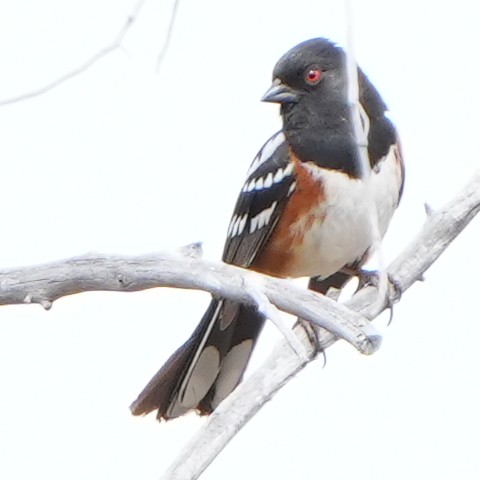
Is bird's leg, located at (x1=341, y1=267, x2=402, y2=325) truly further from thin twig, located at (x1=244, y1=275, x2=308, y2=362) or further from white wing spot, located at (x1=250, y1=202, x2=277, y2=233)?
thin twig, located at (x1=244, y1=275, x2=308, y2=362)

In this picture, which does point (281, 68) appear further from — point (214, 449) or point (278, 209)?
point (214, 449)

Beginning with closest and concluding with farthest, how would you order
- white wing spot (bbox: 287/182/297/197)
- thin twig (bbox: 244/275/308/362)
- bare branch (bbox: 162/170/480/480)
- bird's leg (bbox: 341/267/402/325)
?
thin twig (bbox: 244/275/308/362) → bare branch (bbox: 162/170/480/480) → bird's leg (bbox: 341/267/402/325) → white wing spot (bbox: 287/182/297/197)

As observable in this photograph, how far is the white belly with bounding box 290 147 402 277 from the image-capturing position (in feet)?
14.7

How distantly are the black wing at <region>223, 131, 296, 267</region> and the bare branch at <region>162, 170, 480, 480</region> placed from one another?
0.54 meters

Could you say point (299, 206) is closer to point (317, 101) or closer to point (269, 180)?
point (269, 180)

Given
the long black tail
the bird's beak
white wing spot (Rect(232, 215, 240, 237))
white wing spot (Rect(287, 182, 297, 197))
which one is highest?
the bird's beak

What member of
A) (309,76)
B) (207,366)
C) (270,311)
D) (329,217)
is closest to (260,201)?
(329,217)

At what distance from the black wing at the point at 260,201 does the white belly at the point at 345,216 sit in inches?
4.0

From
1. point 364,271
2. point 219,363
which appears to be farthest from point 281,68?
point 219,363

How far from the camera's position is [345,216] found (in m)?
4.49

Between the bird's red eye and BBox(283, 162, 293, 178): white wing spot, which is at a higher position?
the bird's red eye

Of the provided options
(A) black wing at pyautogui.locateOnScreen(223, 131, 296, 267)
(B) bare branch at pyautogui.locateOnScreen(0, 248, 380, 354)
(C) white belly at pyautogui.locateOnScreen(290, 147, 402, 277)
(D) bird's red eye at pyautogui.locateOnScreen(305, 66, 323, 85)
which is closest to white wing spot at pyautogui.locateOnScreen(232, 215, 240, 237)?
(A) black wing at pyautogui.locateOnScreen(223, 131, 296, 267)

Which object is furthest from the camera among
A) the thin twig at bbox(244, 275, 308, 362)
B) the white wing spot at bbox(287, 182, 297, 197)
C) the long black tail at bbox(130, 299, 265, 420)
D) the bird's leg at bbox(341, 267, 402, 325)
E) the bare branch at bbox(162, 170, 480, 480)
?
the white wing spot at bbox(287, 182, 297, 197)

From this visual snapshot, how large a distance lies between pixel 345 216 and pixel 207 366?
74 cm
